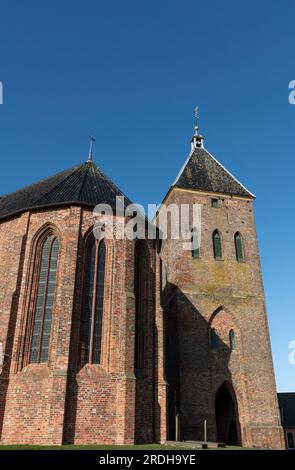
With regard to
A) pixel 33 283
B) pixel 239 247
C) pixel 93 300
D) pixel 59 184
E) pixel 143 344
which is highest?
pixel 239 247

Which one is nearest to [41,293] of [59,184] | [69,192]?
[69,192]

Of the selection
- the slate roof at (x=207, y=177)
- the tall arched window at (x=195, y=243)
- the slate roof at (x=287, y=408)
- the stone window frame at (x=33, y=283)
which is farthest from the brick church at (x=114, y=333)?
the slate roof at (x=287, y=408)

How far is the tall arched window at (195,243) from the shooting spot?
84.5 feet

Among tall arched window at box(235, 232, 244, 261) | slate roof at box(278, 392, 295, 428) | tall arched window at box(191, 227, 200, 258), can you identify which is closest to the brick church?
tall arched window at box(191, 227, 200, 258)

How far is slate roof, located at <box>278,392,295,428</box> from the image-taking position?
142ft

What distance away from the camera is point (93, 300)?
16469 millimetres

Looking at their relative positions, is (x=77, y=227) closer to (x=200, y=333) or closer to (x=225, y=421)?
(x=200, y=333)

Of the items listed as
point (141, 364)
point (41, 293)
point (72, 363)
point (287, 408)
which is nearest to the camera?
point (72, 363)

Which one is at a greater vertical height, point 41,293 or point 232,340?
point 232,340

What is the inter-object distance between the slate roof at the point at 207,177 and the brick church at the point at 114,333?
4543 millimetres

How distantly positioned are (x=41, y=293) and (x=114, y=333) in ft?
→ 11.0

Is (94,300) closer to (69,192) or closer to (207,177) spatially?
(69,192)

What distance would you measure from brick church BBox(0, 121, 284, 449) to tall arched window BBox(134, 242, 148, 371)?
1.8 inches
